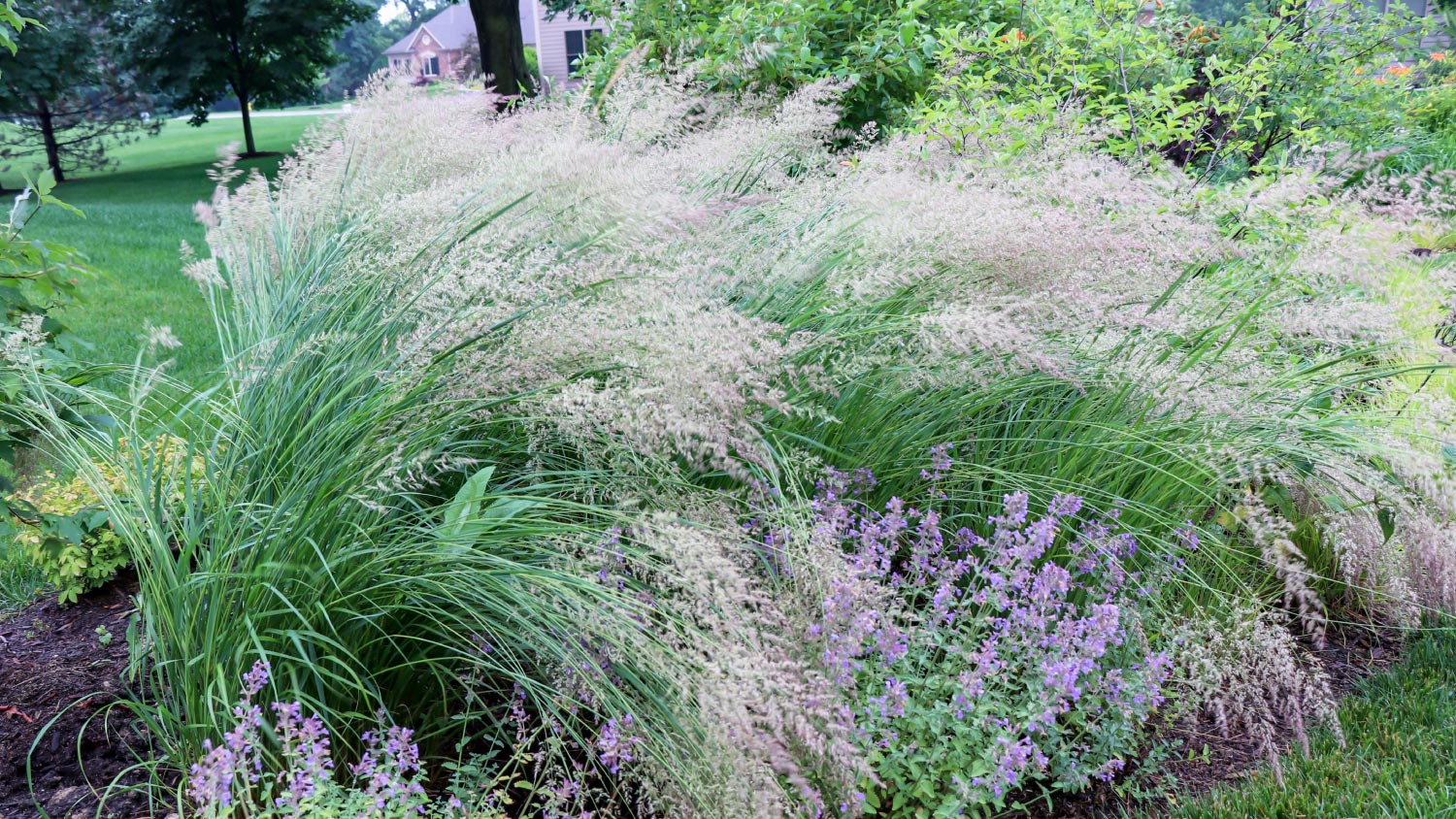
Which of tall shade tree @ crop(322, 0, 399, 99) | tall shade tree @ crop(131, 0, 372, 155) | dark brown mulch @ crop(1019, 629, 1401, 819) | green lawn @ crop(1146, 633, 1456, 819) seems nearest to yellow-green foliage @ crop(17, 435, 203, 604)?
dark brown mulch @ crop(1019, 629, 1401, 819)

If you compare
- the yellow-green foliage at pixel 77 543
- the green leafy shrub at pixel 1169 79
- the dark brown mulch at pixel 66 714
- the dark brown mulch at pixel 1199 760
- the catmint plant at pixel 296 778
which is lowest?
the dark brown mulch at pixel 1199 760

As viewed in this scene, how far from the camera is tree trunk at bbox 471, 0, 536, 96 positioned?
411 inches

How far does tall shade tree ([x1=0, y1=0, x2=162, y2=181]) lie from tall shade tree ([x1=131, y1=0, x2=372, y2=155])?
0.71 metres

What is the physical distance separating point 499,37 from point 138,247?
4203 millimetres

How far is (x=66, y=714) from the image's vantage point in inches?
91.5

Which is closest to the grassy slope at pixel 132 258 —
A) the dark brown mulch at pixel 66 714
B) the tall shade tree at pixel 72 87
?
the dark brown mulch at pixel 66 714

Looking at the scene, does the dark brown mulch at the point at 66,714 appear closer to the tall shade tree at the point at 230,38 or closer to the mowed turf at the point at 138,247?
the mowed turf at the point at 138,247

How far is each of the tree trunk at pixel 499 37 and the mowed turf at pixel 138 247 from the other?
6.79 ft

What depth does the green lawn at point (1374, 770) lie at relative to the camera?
2.23 meters

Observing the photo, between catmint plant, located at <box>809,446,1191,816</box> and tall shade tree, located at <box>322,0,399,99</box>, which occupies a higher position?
tall shade tree, located at <box>322,0,399,99</box>

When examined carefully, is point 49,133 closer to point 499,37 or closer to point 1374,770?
point 499,37

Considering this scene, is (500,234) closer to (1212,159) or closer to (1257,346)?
(1257,346)

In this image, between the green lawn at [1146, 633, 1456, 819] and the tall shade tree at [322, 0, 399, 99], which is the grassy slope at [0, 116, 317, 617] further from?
the tall shade tree at [322, 0, 399, 99]

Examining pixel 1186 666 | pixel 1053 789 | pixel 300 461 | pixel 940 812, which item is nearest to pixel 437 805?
pixel 300 461
